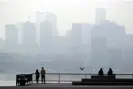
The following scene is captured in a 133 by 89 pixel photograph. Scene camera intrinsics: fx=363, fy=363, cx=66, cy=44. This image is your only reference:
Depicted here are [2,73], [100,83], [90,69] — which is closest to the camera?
[100,83]

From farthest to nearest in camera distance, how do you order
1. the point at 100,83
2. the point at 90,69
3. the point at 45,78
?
the point at 90,69 < the point at 45,78 < the point at 100,83

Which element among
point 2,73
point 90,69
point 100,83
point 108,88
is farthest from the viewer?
point 2,73

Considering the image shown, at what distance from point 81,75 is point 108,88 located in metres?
10.5

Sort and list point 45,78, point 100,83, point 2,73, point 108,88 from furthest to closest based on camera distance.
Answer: point 2,73
point 45,78
point 100,83
point 108,88

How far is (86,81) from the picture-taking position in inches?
962

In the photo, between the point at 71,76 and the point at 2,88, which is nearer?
the point at 2,88

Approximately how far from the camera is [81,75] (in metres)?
30.2

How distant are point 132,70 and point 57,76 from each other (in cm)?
2300

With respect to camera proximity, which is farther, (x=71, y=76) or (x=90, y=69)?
(x=90, y=69)

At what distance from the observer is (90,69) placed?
4716 centimetres

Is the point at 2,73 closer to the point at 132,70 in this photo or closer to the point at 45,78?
the point at 132,70

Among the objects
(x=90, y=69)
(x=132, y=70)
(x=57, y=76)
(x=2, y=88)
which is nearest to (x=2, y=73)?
(x=90, y=69)

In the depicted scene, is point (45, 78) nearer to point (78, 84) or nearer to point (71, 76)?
point (71, 76)

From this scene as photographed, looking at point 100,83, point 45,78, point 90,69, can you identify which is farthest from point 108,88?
point 90,69
